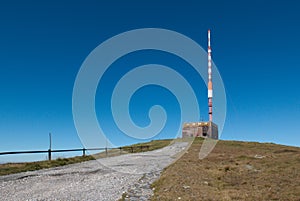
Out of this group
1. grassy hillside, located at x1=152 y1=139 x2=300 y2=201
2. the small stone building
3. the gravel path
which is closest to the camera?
grassy hillside, located at x1=152 y1=139 x2=300 y2=201

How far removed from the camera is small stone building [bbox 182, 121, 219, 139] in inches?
2489

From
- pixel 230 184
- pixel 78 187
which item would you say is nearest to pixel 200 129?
pixel 230 184

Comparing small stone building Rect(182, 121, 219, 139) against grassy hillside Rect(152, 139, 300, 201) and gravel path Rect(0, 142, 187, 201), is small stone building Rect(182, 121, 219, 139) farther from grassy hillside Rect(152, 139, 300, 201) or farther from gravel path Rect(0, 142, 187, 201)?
gravel path Rect(0, 142, 187, 201)

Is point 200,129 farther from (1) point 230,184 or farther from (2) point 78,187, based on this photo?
(2) point 78,187

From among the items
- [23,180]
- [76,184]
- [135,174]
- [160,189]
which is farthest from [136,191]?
[23,180]

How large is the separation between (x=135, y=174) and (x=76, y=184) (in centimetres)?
384

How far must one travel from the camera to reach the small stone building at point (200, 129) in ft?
207

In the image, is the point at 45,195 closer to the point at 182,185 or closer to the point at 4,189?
the point at 4,189

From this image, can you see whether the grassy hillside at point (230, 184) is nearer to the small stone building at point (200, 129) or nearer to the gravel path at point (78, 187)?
the gravel path at point (78, 187)

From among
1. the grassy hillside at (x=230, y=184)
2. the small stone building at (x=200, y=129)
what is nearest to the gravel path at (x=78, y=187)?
the grassy hillside at (x=230, y=184)

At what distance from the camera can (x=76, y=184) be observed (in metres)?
12.9

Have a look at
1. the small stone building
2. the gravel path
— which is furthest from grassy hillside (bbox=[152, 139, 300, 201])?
the small stone building

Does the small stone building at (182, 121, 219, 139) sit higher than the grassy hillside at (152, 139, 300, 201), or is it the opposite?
the small stone building at (182, 121, 219, 139)

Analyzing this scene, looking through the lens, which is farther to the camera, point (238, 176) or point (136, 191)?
point (238, 176)
